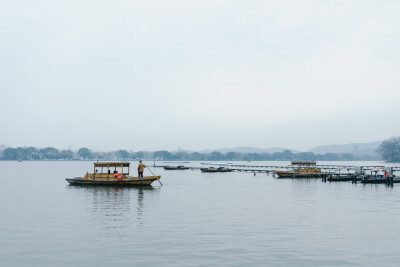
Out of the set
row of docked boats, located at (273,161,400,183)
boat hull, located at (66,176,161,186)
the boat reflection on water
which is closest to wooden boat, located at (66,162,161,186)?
boat hull, located at (66,176,161,186)

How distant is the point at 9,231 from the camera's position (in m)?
26.7

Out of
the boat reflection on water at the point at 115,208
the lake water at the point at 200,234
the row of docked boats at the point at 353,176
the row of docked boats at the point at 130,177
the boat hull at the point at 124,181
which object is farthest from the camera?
the row of docked boats at the point at 353,176

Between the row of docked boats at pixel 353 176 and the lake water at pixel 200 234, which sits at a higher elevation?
the row of docked boats at pixel 353 176

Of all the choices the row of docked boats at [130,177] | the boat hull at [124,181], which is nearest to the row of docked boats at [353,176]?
the row of docked boats at [130,177]

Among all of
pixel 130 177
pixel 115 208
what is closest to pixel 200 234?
pixel 115 208

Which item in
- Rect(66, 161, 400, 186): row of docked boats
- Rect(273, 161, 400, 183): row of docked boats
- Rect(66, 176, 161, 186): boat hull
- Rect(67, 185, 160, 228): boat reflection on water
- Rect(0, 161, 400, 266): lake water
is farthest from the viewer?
Rect(273, 161, 400, 183): row of docked boats

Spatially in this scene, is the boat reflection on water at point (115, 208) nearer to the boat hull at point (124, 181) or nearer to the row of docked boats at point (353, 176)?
the boat hull at point (124, 181)

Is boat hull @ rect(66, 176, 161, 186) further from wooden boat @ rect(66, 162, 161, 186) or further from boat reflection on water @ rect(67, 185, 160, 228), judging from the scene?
boat reflection on water @ rect(67, 185, 160, 228)

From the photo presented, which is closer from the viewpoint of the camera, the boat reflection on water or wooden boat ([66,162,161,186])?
the boat reflection on water

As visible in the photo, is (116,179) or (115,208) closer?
(115,208)

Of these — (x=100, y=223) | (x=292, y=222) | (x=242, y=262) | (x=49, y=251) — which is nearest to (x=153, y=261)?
(x=242, y=262)

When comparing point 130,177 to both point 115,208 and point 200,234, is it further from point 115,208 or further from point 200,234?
point 200,234

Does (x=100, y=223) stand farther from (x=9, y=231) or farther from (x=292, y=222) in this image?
(x=292, y=222)

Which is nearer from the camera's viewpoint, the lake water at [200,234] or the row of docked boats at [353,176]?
the lake water at [200,234]
